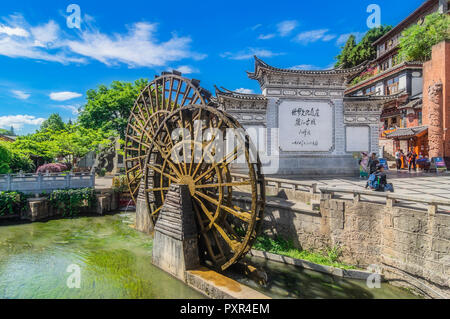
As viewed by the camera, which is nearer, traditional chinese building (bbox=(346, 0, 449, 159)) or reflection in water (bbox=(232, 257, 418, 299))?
reflection in water (bbox=(232, 257, 418, 299))

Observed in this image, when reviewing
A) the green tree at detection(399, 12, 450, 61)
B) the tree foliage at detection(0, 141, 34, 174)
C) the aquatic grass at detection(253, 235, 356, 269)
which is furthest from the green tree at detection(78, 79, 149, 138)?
the green tree at detection(399, 12, 450, 61)

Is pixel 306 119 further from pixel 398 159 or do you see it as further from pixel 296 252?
pixel 296 252

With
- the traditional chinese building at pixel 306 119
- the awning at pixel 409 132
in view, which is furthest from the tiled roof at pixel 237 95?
the awning at pixel 409 132

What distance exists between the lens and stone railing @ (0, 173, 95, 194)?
10.7 m

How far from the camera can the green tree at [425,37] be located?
1859 cm

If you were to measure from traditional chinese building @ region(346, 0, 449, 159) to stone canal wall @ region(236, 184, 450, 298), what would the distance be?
401 inches

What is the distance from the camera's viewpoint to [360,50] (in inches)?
1175

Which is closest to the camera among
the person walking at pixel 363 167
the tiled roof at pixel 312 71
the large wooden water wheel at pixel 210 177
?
the large wooden water wheel at pixel 210 177

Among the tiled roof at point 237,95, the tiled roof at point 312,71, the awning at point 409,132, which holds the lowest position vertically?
the awning at point 409,132

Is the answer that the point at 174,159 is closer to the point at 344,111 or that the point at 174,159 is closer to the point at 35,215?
the point at 35,215

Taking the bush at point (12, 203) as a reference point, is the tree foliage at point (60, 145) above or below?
above

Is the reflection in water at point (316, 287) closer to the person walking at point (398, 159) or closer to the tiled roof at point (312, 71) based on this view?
the tiled roof at point (312, 71)

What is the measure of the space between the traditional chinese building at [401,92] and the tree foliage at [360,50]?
2717mm

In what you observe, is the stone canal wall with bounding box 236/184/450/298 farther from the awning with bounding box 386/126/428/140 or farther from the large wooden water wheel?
the awning with bounding box 386/126/428/140
